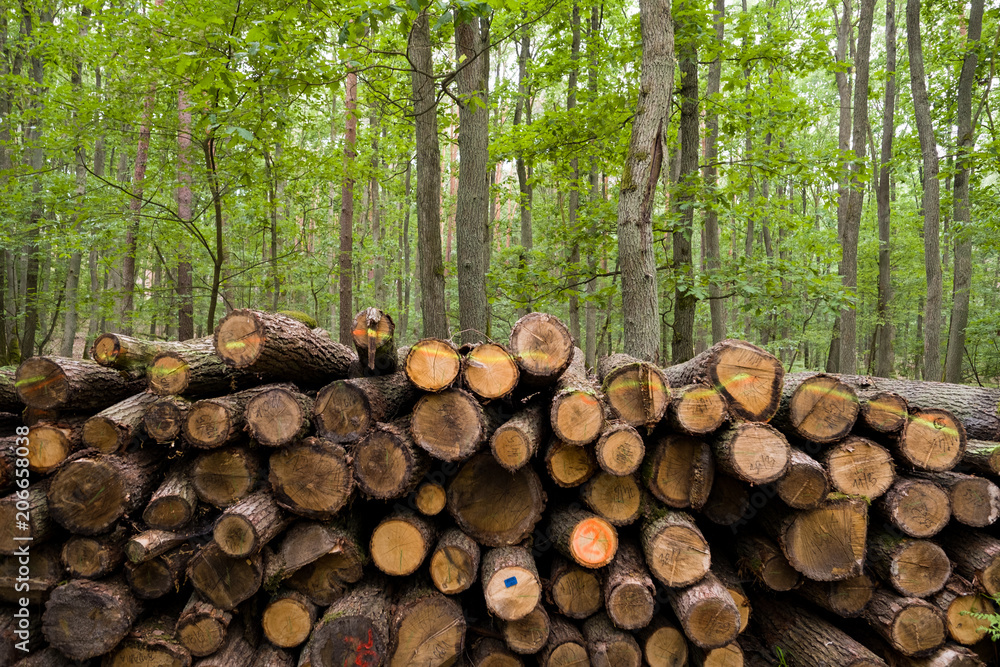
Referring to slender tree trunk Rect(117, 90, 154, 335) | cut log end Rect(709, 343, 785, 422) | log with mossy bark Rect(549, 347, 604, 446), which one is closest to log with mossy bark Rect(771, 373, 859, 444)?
cut log end Rect(709, 343, 785, 422)

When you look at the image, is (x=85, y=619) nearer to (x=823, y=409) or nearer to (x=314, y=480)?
(x=314, y=480)

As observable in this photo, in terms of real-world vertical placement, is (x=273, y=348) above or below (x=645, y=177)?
below

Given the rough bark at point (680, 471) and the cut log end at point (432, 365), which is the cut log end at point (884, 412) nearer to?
the rough bark at point (680, 471)

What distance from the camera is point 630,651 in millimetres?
2734

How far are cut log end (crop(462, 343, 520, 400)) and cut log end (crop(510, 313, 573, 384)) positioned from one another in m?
0.08

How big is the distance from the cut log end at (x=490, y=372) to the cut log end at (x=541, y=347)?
0.25 feet

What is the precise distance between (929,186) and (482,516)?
11882mm

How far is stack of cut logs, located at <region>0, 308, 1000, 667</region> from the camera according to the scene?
2.69 meters

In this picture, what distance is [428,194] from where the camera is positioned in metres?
6.65

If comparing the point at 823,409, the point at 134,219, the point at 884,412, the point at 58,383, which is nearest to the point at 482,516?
the point at 823,409

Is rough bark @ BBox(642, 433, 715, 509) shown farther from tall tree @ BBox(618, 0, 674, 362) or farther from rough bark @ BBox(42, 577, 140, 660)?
rough bark @ BBox(42, 577, 140, 660)

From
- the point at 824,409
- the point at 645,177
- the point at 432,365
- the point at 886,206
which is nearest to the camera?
the point at 432,365

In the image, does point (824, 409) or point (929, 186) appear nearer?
point (824, 409)

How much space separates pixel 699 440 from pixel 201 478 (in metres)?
2.93
